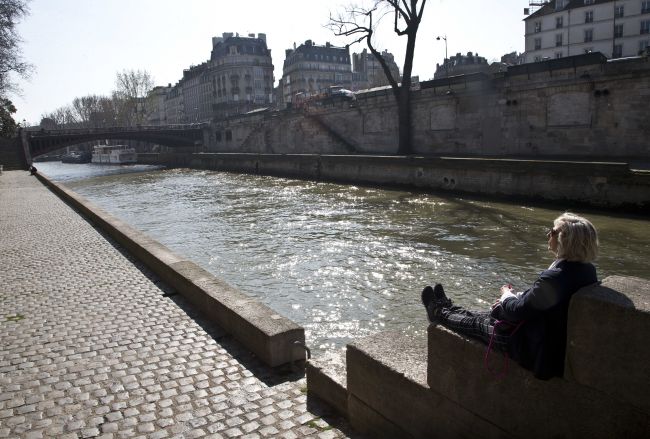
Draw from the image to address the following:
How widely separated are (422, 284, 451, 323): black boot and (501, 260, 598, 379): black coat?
64 cm

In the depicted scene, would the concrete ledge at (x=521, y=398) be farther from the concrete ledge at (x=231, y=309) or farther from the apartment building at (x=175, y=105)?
the apartment building at (x=175, y=105)

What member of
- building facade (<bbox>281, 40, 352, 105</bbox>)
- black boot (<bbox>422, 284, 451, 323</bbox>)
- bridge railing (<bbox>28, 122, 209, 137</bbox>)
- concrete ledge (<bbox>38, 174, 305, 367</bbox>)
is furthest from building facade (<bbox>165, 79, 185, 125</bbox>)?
black boot (<bbox>422, 284, 451, 323</bbox>)

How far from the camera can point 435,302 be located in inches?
124

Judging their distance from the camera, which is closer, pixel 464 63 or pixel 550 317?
pixel 550 317

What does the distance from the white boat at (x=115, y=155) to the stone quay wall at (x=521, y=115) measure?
1415 inches

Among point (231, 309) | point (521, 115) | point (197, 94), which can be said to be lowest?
point (231, 309)

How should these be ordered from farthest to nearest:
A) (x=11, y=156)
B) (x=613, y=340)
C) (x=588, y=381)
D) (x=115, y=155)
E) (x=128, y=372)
A: 1. (x=115, y=155)
2. (x=11, y=156)
3. (x=128, y=372)
4. (x=588, y=381)
5. (x=613, y=340)

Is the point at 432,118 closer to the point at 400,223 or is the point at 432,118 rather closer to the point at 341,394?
the point at 400,223

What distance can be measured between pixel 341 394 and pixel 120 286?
4.51 metres

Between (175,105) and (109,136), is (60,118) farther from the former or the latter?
(109,136)

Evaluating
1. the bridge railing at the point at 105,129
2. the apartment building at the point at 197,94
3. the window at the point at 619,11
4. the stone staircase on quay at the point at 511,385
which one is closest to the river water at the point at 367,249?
the stone staircase on quay at the point at 511,385

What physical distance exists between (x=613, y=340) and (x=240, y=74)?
346 ft

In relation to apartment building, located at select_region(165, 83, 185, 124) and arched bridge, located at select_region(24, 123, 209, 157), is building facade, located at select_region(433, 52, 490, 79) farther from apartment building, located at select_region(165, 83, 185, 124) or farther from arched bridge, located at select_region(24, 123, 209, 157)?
apartment building, located at select_region(165, 83, 185, 124)

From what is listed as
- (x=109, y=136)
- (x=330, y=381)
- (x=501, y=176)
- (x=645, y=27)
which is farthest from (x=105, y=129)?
(x=330, y=381)
